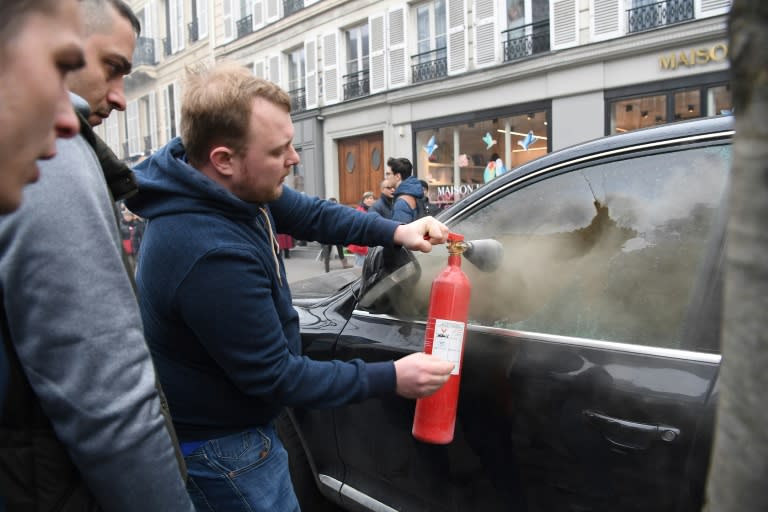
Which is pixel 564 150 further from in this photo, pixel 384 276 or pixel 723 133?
pixel 384 276

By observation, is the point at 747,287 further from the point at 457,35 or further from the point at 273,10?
the point at 273,10

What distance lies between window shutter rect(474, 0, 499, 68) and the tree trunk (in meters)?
12.6

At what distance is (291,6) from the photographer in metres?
17.0

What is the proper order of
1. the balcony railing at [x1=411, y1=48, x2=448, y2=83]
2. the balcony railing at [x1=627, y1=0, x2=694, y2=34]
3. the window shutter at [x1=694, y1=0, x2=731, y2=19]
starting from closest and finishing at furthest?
the window shutter at [x1=694, y1=0, x2=731, y2=19]
the balcony railing at [x1=627, y1=0, x2=694, y2=34]
the balcony railing at [x1=411, y1=48, x2=448, y2=83]

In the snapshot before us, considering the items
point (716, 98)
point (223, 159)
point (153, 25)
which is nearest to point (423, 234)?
point (223, 159)

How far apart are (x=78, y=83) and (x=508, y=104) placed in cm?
1185

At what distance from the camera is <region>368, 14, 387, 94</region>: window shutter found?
14422 millimetres

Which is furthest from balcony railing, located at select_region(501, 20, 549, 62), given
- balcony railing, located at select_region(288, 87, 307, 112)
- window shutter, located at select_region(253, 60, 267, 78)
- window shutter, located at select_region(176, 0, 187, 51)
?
window shutter, located at select_region(176, 0, 187, 51)

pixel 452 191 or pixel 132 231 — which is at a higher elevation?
pixel 452 191

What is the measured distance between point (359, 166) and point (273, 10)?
596 cm

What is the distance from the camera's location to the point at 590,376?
152cm

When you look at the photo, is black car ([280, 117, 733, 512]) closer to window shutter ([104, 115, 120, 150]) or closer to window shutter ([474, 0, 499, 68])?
window shutter ([474, 0, 499, 68])

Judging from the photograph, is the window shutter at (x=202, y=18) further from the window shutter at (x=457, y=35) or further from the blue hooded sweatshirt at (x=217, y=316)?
the blue hooded sweatshirt at (x=217, y=316)

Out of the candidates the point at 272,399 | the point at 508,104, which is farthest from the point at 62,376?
the point at 508,104
